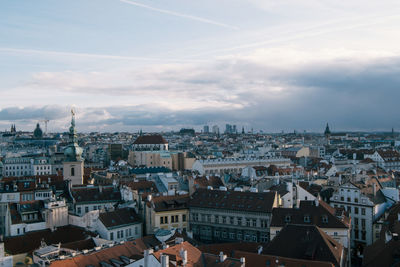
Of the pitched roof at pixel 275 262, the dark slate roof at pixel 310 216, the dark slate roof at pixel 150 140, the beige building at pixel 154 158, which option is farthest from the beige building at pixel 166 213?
the dark slate roof at pixel 150 140

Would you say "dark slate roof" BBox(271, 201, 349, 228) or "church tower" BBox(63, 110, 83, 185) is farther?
"church tower" BBox(63, 110, 83, 185)

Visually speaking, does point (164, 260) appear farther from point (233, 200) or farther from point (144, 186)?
point (144, 186)

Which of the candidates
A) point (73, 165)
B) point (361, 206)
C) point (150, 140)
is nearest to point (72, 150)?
point (73, 165)

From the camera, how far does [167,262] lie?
38.6 m

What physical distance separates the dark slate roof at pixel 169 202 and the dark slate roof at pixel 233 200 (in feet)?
3.79

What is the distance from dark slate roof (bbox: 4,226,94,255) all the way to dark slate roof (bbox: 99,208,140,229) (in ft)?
8.07

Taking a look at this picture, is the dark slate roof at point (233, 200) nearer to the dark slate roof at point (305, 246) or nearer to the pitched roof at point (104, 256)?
the dark slate roof at point (305, 246)

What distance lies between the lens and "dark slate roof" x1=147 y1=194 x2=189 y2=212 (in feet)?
211

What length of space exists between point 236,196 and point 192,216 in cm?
716

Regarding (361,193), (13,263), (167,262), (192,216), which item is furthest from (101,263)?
(361,193)

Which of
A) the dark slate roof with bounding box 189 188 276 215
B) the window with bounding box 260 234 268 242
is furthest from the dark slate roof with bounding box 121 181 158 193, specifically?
the window with bounding box 260 234 268 242

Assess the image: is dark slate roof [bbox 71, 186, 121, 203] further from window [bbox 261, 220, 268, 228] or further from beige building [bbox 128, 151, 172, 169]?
beige building [bbox 128, 151, 172, 169]

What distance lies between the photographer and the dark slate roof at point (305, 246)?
43344 millimetres

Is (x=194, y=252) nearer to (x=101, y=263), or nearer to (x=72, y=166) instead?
(x=101, y=263)
